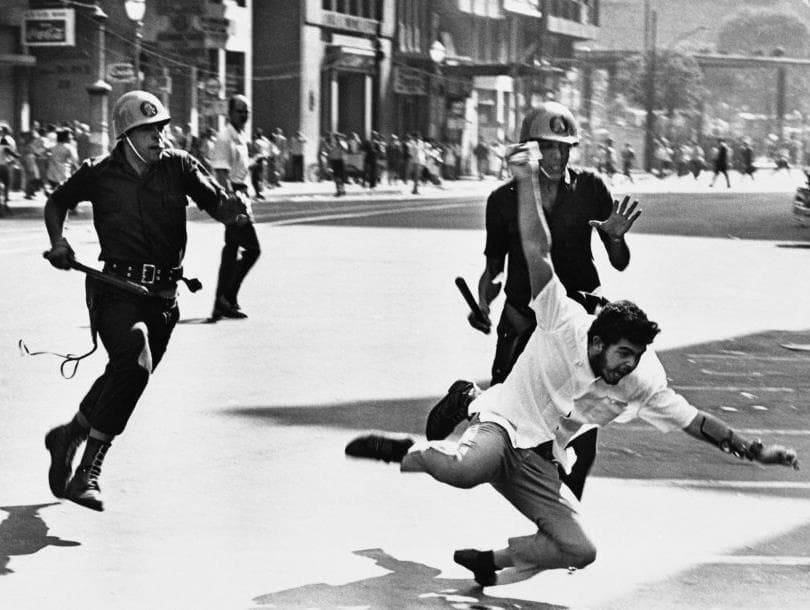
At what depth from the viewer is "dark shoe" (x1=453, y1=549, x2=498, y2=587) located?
5.71 metres

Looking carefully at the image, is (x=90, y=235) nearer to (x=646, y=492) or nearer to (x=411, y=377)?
(x=411, y=377)

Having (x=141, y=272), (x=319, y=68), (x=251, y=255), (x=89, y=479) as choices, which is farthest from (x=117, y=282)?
(x=319, y=68)

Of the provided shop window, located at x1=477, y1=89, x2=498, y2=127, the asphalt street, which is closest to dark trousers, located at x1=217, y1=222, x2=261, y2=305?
the asphalt street

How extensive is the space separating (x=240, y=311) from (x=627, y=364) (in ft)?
32.0

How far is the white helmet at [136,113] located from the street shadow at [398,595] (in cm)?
229

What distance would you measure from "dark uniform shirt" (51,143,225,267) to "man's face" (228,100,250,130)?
24.5 ft

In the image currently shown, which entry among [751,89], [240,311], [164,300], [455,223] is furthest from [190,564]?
[751,89]

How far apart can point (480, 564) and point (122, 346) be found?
80.0 inches

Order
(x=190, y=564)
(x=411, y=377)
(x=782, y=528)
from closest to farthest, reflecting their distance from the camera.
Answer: (x=190, y=564) < (x=782, y=528) < (x=411, y=377)

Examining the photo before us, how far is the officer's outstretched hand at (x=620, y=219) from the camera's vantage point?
6270 millimetres

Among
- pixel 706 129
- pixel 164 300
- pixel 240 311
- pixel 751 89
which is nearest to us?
pixel 164 300

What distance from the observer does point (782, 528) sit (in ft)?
22.3

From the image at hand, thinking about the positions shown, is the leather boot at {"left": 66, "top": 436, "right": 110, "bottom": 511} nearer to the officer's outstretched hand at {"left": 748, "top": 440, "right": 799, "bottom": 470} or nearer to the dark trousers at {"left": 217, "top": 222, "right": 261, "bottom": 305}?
the officer's outstretched hand at {"left": 748, "top": 440, "right": 799, "bottom": 470}

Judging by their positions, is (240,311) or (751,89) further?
(751,89)
